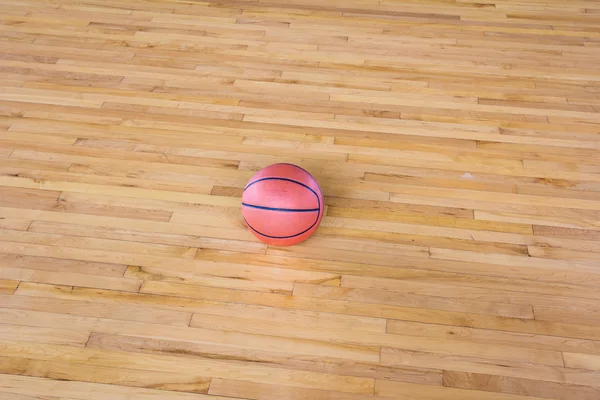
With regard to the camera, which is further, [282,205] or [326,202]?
[326,202]

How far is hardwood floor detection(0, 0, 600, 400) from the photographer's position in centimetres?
232

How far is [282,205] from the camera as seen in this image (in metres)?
2.55

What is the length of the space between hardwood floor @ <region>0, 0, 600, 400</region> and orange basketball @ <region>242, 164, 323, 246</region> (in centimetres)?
12

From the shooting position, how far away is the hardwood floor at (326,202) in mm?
2324

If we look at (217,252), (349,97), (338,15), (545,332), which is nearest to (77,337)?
(217,252)

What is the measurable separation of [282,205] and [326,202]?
0.43m

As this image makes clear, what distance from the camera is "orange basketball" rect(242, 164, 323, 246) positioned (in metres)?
2.56

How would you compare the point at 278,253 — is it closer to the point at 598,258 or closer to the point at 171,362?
the point at 171,362

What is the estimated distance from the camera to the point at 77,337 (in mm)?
2391

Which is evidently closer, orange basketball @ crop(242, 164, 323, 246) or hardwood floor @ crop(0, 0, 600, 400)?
hardwood floor @ crop(0, 0, 600, 400)

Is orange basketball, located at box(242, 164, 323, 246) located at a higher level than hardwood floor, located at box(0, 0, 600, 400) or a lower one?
higher

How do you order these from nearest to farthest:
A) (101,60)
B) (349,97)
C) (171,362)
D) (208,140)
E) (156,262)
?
(171,362) < (156,262) < (208,140) < (349,97) < (101,60)

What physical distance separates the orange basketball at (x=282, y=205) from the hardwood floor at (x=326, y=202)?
0.41ft

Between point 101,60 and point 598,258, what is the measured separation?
291cm
